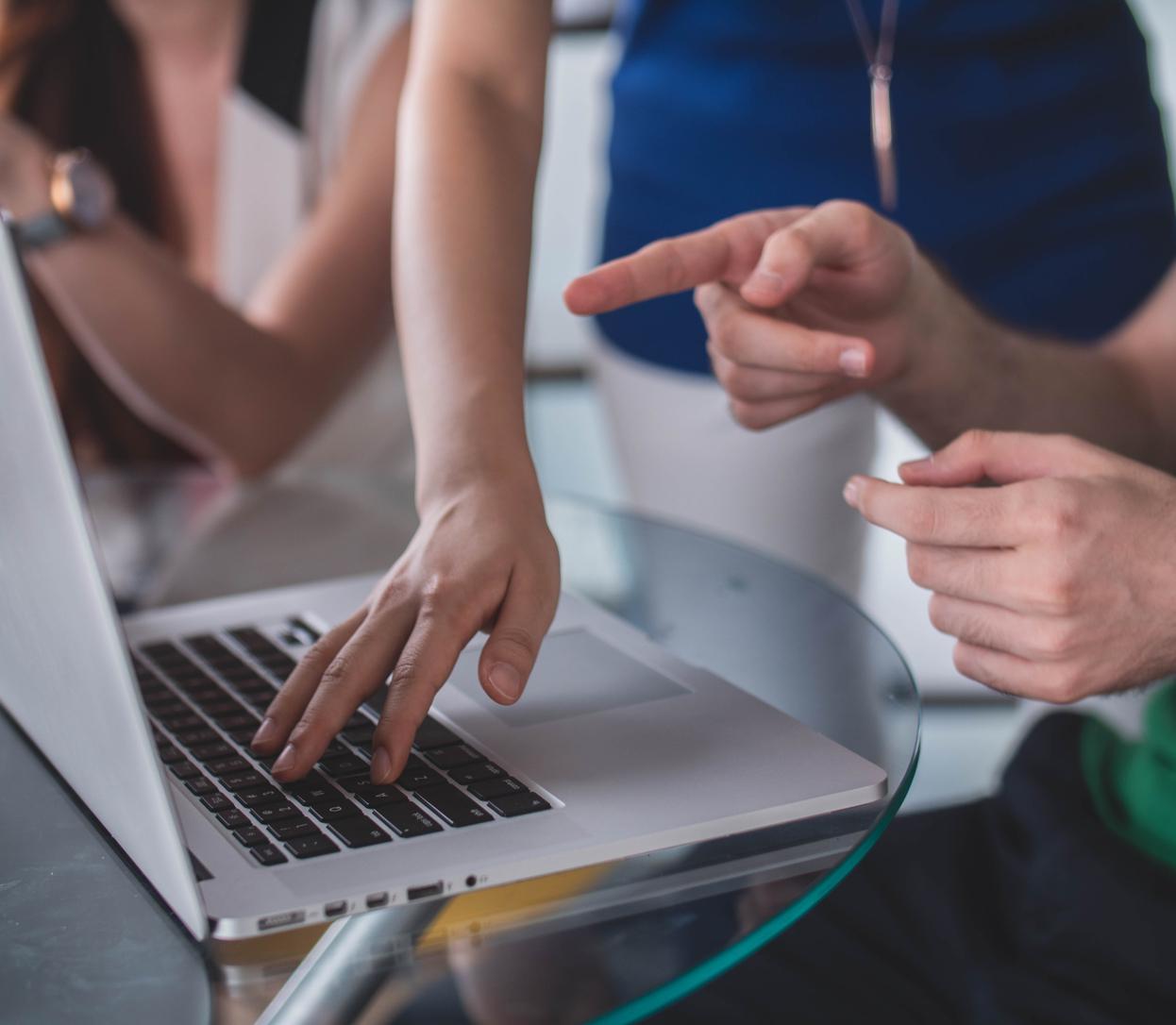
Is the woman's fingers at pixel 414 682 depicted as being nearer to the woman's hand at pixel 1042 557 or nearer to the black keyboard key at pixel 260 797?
the black keyboard key at pixel 260 797

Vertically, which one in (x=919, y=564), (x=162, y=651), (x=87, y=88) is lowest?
(x=162, y=651)

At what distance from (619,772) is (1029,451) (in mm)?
291

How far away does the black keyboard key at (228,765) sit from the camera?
2.14 ft

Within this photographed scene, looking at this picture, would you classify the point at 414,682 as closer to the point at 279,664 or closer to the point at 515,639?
the point at 515,639

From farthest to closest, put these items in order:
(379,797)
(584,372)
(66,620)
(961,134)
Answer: (584,372) < (961,134) < (379,797) < (66,620)

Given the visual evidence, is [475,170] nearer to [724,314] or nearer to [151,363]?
[724,314]

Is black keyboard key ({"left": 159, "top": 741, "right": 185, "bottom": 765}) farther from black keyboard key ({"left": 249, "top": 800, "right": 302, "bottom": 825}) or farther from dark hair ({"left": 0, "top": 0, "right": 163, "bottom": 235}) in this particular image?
dark hair ({"left": 0, "top": 0, "right": 163, "bottom": 235})

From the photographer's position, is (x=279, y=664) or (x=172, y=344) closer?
(x=279, y=664)

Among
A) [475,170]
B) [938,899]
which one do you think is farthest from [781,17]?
[938,899]

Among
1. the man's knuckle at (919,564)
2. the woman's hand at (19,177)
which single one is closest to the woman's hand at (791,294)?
the man's knuckle at (919,564)

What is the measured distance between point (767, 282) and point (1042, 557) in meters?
0.21

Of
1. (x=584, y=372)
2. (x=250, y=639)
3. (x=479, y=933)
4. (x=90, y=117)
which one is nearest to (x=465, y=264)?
(x=250, y=639)

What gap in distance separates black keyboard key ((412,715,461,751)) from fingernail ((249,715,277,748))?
7 cm

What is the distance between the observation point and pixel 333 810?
0.60 m
